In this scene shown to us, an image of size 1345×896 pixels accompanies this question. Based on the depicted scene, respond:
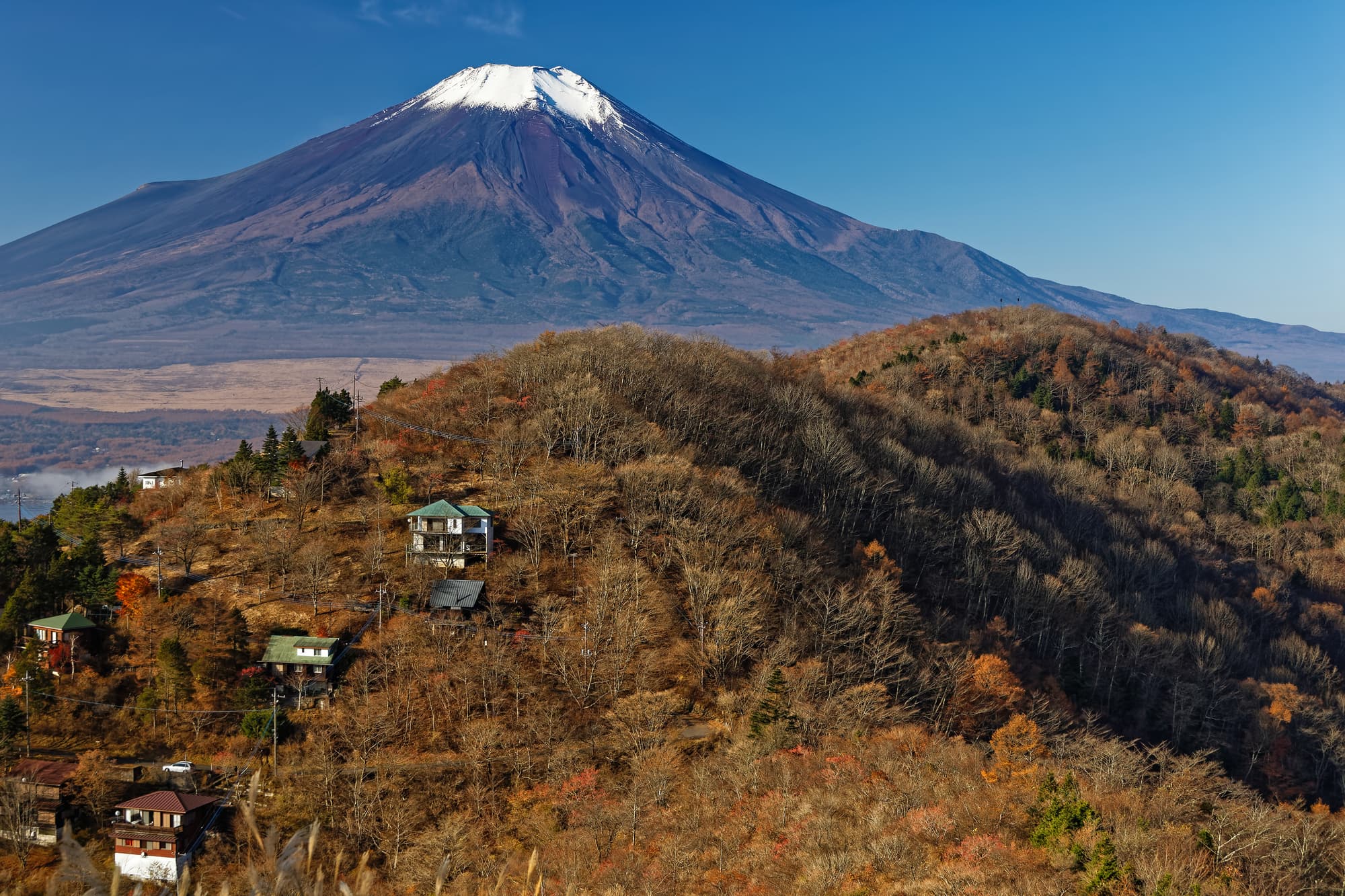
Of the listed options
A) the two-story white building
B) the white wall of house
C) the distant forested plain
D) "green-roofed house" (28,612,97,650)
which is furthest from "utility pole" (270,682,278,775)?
the distant forested plain

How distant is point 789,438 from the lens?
221ft

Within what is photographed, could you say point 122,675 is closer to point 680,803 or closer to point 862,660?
point 680,803

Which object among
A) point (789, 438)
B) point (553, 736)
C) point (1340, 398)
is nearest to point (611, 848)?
point (553, 736)

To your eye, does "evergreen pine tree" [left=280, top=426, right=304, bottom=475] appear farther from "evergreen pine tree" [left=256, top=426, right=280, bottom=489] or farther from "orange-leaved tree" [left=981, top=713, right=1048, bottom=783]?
"orange-leaved tree" [left=981, top=713, right=1048, bottom=783]

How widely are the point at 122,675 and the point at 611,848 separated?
942 inches

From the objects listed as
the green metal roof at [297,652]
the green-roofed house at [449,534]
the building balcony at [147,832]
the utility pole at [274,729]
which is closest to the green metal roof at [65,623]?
the green metal roof at [297,652]

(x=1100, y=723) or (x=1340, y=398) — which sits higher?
(x=1340, y=398)

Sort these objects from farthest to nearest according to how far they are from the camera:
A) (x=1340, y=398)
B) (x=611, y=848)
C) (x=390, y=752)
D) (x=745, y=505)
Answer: (x=1340, y=398) → (x=745, y=505) → (x=390, y=752) → (x=611, y=848)

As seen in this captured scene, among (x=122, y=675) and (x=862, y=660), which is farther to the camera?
(x=862, y=660)

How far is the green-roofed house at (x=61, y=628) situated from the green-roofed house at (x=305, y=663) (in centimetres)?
864

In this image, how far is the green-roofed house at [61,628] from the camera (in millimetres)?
39219

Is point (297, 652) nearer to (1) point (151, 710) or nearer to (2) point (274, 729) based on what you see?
(2) point (274, 729)

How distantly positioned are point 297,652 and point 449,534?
10174 millimetres

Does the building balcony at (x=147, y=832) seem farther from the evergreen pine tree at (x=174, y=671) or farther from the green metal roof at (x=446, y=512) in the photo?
the green metal roof at (x=446, y=512)
